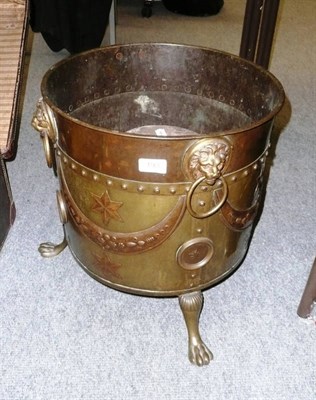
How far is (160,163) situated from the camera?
3.18ft

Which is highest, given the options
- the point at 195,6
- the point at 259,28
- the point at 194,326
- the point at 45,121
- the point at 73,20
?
the point at 45,121

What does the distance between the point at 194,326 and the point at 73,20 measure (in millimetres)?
1707

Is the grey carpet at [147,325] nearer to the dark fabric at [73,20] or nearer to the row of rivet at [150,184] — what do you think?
the row of rivet at [150,184]

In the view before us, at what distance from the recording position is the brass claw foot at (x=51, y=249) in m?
1.55

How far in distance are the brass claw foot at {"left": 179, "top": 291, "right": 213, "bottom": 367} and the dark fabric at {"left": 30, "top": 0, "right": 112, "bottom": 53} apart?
1653 mm

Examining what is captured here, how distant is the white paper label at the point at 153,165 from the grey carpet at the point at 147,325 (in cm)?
53

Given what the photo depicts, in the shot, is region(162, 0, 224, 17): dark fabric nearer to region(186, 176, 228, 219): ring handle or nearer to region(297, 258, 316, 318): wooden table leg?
region(297, 258, 316, 318): wooden table leg

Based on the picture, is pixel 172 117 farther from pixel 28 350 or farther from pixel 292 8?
pixel 292 8

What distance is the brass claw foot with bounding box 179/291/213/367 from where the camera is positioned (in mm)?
1232

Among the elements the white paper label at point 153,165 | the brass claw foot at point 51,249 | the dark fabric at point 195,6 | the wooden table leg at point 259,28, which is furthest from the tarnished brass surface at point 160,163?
the dark fabric at point 195,6

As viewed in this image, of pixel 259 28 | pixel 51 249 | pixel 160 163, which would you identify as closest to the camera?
pixel 160 163

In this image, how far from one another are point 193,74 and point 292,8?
9.04 ft

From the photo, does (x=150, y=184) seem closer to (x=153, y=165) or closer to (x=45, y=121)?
(x=153, y=165)

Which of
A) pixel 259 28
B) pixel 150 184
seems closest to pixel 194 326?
pixel 150 184
